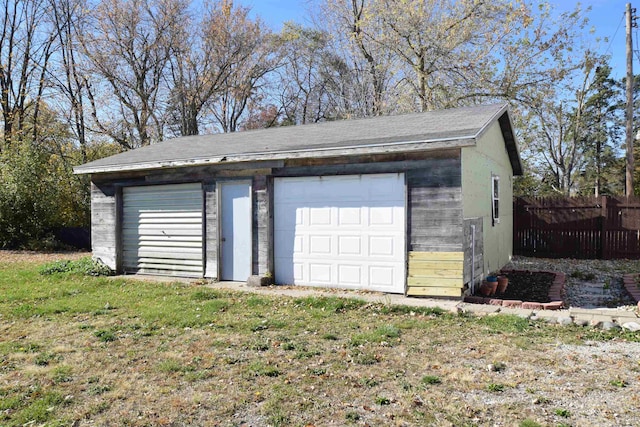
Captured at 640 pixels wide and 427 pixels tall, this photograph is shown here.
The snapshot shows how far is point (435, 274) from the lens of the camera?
7.30 meters

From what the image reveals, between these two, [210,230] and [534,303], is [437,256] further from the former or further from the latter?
[210,230]

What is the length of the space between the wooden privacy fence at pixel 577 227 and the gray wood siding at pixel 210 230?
9604 mm

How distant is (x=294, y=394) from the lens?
3686 mm

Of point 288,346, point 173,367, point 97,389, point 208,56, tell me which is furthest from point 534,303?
point 208,56

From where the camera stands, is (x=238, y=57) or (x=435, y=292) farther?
(x=238, y=57)

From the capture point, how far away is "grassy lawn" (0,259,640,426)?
3.36 m

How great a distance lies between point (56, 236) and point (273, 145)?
1239 centimetres

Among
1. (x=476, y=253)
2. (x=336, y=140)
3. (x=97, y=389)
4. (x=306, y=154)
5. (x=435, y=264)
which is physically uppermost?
(x=336, y=140)

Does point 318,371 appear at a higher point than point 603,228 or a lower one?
lower

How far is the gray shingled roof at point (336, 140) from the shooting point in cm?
734

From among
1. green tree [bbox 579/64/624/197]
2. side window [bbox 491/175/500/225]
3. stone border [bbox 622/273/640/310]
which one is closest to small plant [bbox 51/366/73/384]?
stone border [bbox 622/273/640/310]

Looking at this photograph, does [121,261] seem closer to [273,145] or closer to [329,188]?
[273,145]

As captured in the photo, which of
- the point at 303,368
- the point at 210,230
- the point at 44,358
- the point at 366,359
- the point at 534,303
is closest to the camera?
the point at 303,368

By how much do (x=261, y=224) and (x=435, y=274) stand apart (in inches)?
136
